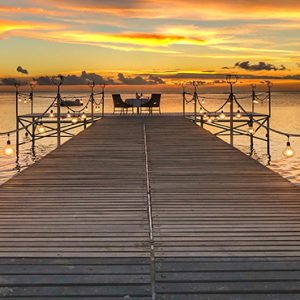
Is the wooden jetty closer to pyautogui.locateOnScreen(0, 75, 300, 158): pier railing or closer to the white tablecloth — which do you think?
pyautogui.locateOnScreen(0, 75, 300, 158): pier railing

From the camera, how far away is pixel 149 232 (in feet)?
16.9

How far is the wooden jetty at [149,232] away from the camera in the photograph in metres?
3.83

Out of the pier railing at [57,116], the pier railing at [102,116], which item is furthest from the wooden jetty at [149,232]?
the pier railing at [57,116]

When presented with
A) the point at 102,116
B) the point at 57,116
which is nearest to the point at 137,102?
the point at 102,116

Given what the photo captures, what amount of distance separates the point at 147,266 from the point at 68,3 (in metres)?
18.3

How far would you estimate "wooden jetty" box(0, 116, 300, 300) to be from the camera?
3834 millimetres

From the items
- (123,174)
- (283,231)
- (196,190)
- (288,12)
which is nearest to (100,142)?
(123,174)

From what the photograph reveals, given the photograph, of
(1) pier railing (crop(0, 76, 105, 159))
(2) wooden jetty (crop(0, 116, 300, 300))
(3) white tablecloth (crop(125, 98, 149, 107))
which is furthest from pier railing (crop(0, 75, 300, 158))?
(2) wooden jetty (crop(0, 116, 300, 300))

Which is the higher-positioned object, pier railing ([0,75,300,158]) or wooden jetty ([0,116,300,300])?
pier railing ([0,75,300,158])

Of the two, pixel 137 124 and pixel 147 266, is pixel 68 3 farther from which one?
pixel 147 266

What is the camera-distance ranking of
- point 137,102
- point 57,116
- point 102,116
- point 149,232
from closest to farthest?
point 149,232 → point 57,116 → point 102,116 → point 137,102

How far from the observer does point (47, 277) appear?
3.96 m

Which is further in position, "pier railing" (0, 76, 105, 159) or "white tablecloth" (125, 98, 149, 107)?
"white tablecloth" (125, 98, 149, 107)

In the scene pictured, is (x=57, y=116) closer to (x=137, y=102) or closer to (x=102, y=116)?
(x=102, y=116)
